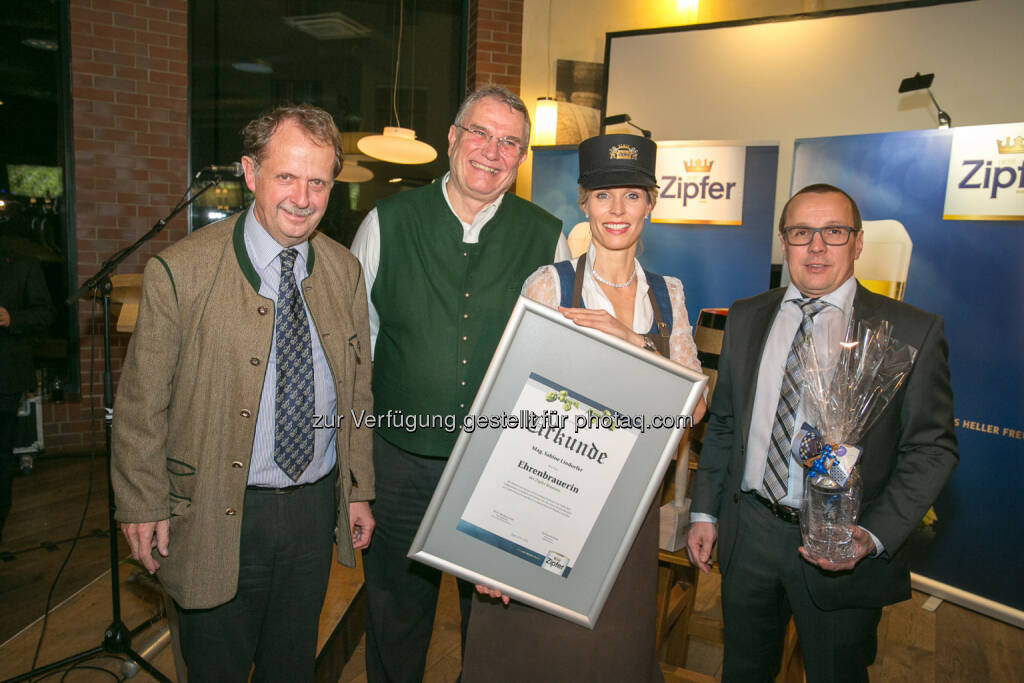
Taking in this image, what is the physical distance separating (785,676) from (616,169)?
7.16 ft

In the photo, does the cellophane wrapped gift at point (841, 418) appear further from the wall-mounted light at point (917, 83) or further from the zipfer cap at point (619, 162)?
the wall-mounted light at point (917, 83)

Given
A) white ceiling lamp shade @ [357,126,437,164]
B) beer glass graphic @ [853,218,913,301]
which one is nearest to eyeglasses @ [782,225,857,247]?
beer glass graphic @ [853,218,913,301]

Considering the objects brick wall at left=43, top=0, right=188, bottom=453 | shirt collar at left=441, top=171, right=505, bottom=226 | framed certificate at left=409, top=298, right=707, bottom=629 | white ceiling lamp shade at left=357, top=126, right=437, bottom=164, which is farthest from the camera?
brick wall at left=43, top=0, right=188, bottom=453

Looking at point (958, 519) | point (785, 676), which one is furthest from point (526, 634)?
point (958, 519)

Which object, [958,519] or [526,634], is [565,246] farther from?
[958,519]

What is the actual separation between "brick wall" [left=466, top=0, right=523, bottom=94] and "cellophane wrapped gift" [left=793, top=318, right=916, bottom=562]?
4922 mm

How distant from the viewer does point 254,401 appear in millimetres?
1595

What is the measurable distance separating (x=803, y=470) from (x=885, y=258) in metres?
2.54

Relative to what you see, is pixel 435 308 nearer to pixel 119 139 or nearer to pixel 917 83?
pixel 917 83

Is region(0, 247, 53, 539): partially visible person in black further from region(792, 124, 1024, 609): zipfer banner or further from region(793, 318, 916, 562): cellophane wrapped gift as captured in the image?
region(792, 124, 1024, 609): zipfer banner

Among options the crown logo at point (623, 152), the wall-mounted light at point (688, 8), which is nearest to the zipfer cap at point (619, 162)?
the crown logo at point (623, 152)

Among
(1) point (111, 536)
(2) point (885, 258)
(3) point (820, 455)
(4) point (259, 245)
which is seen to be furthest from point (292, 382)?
(2) point (885, 258)

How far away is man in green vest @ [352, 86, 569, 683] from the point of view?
2.02 m

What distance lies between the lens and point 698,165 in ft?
14.1
